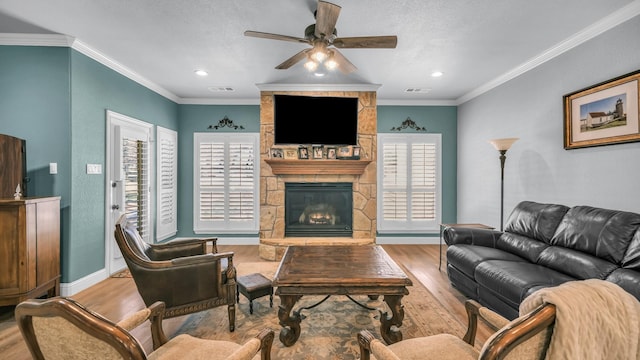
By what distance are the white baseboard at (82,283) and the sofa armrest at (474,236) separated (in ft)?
14.4

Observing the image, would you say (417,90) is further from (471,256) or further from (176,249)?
(176,249)

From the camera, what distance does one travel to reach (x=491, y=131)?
4527 mm

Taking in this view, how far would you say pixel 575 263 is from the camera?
92.4 inches

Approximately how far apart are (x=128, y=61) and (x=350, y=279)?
3.93 meters

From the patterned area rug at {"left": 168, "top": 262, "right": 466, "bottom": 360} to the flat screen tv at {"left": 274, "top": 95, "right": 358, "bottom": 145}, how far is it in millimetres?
2584

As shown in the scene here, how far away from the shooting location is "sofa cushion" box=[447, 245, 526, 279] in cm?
286

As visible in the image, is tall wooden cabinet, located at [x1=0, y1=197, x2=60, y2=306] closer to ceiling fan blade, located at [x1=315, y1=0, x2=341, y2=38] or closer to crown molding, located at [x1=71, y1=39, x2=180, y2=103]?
crown molding, located at [x1=71, y1=39, x2=180, y2=103]

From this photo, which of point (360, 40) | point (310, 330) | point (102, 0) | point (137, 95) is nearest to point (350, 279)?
point (310, 330)

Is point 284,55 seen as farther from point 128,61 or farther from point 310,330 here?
point 310,330

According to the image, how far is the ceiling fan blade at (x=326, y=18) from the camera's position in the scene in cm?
197

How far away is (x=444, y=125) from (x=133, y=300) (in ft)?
18.5

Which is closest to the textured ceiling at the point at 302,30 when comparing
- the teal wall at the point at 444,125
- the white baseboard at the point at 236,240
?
the teal wall at the point at 444,125

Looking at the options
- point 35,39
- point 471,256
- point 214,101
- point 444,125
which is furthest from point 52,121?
point 444,125

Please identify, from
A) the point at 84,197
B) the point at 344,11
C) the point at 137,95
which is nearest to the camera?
the point at 344,11
